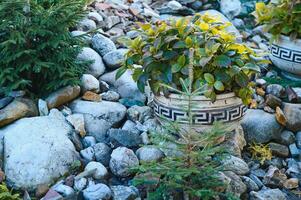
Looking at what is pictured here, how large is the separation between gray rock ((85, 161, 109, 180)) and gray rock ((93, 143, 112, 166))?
0.22ft

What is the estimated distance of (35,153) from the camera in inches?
101

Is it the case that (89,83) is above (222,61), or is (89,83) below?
below

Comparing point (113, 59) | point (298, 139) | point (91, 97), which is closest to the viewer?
point (91, 97)

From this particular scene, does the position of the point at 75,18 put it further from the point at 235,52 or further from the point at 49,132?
the point at 235,52

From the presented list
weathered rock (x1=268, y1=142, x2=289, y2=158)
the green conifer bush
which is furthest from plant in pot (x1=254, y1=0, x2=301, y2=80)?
the green conifer bush

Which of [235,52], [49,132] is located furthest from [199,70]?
[49,132]

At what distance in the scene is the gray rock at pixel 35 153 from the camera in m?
2.52

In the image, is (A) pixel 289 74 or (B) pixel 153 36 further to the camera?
(A) pixel 289 74

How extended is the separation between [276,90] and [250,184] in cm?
99

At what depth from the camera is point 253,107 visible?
Answer: 3277 mm

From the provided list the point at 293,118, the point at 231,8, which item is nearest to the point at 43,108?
the point at 293,118

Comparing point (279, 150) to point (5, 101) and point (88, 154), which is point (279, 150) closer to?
point (88, 154)

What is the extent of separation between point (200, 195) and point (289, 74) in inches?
80.0

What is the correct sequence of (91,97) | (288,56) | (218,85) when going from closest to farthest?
(218,85), (91,97), (288,56)
